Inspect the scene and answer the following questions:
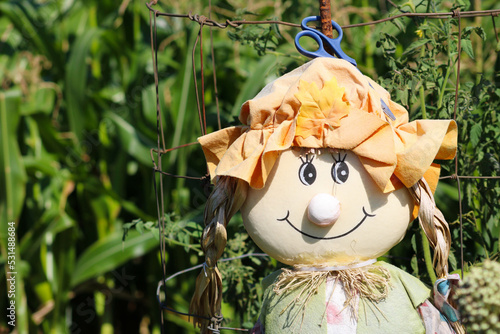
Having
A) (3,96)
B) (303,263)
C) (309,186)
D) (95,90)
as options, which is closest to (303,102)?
(309,186)

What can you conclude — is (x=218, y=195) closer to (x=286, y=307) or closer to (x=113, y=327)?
(x=286, y=307)

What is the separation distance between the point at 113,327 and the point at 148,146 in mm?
775

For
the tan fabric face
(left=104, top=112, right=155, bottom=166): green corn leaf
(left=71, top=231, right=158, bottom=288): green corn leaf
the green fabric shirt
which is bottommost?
(left=71, top=231, right=158, bottom=288): green corn leaf

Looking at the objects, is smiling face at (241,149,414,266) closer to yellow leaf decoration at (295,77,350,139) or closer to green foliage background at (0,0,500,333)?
yellow leaf decoration at (295,77,350,139)

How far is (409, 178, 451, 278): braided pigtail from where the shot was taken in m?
0.91

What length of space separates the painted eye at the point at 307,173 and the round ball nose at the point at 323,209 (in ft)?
0.09

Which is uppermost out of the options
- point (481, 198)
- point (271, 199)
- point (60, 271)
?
point (271, 199)

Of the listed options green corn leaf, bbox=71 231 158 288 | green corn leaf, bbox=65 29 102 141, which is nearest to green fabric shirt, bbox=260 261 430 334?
green corn leaf, bbox=71 231 158 288

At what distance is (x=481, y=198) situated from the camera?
127 cm

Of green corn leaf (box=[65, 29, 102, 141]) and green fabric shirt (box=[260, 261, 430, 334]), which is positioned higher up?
green corn leaf (box=[65, 29, 102, 141])

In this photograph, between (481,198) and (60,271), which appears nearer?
(481,198)

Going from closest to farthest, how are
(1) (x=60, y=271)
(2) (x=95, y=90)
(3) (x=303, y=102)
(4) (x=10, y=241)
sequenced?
(3) (x=303, y=102), (4) (x=10, y=241), (1) (x=60, y=271), (2) (x=95, y=90)

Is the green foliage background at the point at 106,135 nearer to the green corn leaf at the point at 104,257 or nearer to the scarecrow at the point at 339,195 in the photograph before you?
the green corn leaf at the point at 104,257

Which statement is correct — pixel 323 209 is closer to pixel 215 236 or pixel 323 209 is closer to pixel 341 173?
pixel 341 173
